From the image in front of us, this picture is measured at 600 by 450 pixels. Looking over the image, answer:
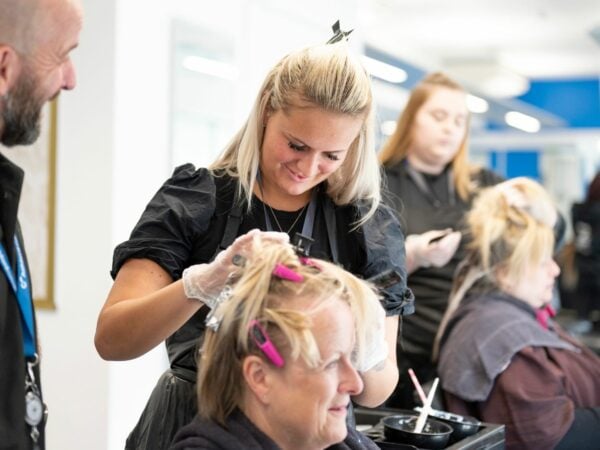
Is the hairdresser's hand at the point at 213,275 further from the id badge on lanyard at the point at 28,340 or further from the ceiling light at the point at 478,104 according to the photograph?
the ceiling light at the point at 478,104

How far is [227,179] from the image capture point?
188 centimetres

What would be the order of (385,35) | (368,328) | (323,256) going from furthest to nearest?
(385,35) < (323,256) < (368,328)

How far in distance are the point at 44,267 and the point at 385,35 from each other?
6283mm

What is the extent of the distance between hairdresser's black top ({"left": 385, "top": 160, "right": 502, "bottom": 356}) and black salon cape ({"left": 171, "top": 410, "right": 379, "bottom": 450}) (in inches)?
65.4

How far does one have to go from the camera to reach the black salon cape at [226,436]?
61.6 inches

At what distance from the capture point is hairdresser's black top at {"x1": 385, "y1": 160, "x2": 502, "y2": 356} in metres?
3.21

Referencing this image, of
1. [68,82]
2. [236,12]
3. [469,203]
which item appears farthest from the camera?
[236,12]

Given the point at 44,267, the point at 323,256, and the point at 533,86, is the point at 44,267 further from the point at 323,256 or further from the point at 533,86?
the point at 533,86

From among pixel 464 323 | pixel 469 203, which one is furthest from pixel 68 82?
pixel 469 203

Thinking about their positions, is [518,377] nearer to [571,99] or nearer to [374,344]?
[374,344]

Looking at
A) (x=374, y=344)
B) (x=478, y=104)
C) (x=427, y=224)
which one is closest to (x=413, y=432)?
(x=374, y=344)

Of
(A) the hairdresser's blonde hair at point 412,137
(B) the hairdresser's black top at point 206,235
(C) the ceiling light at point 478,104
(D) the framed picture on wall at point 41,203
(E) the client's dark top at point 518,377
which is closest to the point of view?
(B) the hairdresser's black top at point 206,235

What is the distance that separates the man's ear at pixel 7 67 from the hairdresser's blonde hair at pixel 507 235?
193 cm

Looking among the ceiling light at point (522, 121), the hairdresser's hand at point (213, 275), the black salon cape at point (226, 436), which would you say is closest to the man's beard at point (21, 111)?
the hairdresser's hand at point (213, 275)
